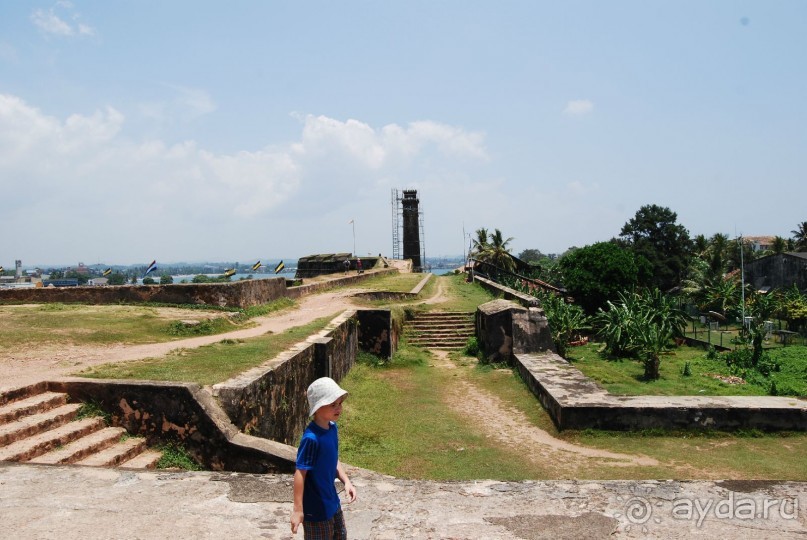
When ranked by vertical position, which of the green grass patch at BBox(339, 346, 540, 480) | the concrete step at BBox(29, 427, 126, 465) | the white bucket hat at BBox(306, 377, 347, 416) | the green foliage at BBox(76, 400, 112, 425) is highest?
the white bucket hat at BBox(306, 377, 347, 416)

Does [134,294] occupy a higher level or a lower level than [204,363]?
higher

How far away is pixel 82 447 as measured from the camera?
203 inches

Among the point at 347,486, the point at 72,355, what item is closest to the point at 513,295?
the point at 72,355

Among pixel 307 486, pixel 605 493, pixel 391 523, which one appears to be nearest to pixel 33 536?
pixel 307 486

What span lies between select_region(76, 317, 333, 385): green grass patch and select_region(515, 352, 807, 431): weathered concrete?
4245 millimetres

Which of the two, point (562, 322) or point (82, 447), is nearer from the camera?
point (82, 447)

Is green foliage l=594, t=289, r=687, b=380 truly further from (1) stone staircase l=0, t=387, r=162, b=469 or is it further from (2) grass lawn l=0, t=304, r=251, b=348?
(1) stone staircase l=0, t=387, r=162, b=469

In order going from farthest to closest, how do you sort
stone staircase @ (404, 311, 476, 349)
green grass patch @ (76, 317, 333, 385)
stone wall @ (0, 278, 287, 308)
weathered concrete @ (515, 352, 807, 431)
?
1. stone staircase @ (404, 311, 476, 349)
2. stone wall @ (0, 278, 287, 308)
3. weathered concrete @ (515, 352, 807, 431)
4. green grass patch @ (76, 317, 333, 385)

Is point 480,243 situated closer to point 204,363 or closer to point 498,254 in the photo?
point 498,254

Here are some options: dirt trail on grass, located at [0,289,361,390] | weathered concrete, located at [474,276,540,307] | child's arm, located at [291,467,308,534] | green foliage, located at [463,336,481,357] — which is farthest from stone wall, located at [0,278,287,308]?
child's arm, located at [291,467,308,534]

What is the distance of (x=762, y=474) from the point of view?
6.15 m

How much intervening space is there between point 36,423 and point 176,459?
1.28m

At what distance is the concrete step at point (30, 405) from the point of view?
5.33 metres

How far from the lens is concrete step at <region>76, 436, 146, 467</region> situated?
16.5 feet
